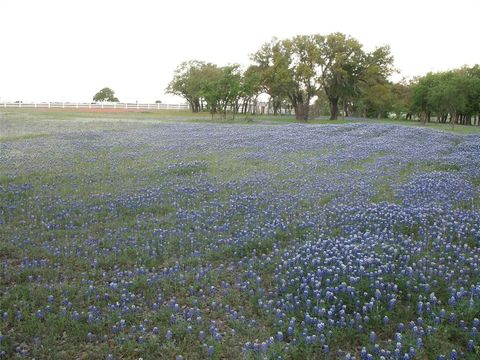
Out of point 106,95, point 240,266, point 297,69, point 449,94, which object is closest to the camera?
point 240,266

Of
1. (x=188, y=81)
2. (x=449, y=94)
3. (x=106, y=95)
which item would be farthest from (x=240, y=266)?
(x=106, y=95)

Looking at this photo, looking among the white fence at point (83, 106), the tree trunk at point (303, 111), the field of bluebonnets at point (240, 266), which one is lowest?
the field of bluebonnets at point (240, 266)

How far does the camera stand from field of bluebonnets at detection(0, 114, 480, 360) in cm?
475

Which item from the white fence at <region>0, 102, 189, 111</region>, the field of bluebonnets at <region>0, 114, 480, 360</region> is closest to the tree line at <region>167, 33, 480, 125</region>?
the white fence at <region>0, 102, 189, 111</region>

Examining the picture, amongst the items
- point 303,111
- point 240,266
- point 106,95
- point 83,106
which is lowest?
point 240,266

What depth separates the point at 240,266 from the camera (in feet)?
22.2

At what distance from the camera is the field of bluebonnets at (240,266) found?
475 centimetres

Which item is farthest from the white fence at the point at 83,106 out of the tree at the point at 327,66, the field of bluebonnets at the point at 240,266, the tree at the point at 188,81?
the field of bluebonnets at the point at 240,266

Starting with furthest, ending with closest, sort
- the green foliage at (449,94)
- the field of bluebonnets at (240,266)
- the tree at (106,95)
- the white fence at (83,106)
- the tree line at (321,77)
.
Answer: the tree at (106,95) < the white fence at (83,106) < the tree line at (321,77) < the green foliage at (449,94) < the field of bluebonnets at (240,266)

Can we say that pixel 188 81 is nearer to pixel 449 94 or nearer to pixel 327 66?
pixel 327 66

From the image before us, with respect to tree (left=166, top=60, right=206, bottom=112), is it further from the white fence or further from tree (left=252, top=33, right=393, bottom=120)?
tree (left=252, top=33, right=393, bottom=120)

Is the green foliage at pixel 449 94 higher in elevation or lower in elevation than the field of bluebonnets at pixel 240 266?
higher

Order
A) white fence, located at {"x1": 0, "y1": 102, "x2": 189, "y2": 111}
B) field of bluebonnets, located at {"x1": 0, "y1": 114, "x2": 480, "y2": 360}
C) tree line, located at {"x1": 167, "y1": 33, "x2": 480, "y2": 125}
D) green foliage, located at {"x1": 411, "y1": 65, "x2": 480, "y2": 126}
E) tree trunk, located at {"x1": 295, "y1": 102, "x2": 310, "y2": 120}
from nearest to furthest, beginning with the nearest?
field of bluebonnets, located at {"x1": 0, "y1": 114, "x2": 480, "y2": 360}, green foliage, located at {"x1": 411, "y1": 65, "x2": 480, "y2": 126}, tree line, located at {"x1": 167, "y1": 33, "x2": 480, "y2": 125}, tree trunk, located at {"x1": 295, "y1": 102, "x2": 310, "y2": 120}, white fence, located at {"x1": 0, "y1": 102, "x2": 189, "y2": 111}

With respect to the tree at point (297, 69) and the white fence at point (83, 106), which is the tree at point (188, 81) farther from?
the tree at point (297, 69)
